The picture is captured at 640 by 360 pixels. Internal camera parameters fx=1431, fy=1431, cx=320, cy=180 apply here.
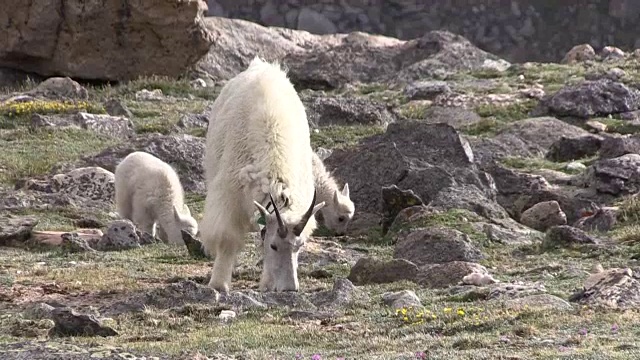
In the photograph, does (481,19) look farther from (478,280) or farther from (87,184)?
(478,280)

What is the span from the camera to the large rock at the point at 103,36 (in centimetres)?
2780

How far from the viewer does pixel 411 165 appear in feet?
59.8

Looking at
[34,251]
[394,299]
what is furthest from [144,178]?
[394,299]

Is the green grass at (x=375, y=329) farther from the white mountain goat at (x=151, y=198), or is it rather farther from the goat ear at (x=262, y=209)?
the white mountain goat at (x=151, y=198)

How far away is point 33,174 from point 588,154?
26.7 ft

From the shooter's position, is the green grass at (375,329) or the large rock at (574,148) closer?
the green grass at (375,329)

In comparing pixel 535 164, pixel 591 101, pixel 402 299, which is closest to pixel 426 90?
pixel 591 101

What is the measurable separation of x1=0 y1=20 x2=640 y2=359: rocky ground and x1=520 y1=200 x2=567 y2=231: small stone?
3 centimetres

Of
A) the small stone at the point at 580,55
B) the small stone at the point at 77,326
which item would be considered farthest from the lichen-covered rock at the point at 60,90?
the small stone at the point at 77,326

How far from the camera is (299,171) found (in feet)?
40.6

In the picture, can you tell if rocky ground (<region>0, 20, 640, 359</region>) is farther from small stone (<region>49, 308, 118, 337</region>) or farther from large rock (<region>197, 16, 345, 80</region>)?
large rock (<region>197, 16, 345, 80</region>)

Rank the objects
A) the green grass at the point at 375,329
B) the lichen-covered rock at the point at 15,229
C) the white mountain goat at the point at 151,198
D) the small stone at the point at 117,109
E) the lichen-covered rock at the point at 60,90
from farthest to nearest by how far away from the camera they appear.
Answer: the lichen-covered rock at the point at 60,90, the small stone at the point at 117,109, the white mountain goat at the point at 151,198, the lichen-covered rock at the point at 15,229, the green grass at the point at 375,329

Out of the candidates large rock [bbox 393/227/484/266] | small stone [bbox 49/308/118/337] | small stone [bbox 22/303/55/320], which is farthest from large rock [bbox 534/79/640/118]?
small stone [bbox 49/308/118/337]

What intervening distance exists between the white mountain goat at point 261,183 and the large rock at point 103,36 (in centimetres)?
1506
